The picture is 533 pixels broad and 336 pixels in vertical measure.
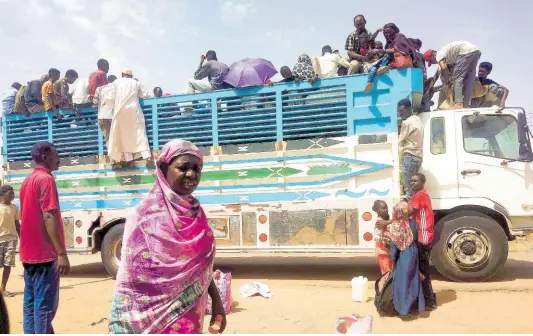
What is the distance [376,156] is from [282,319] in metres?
2.46

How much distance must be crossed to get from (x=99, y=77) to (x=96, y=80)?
0.30ft

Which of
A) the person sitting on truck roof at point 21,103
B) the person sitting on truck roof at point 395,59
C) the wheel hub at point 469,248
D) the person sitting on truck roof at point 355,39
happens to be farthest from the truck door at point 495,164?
the person sitting on truck roof at point 21,103

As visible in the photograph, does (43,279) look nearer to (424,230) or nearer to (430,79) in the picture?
(424,230)

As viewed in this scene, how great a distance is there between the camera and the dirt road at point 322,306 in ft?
13.7

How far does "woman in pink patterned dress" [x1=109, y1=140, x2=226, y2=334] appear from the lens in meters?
2.09

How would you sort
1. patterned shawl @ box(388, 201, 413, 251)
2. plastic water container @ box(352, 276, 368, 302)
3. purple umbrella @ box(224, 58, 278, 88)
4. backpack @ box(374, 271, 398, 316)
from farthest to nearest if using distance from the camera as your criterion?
purple umbrella @ box(224, 58, 278, 88) → plastic water container @ box(352, 276, 368, 302) → patterned shawl @ box(388, 201, 413, 251) → backpack @ box(374, 271, 398, 316)

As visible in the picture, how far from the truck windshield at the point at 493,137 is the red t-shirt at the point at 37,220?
4900mm

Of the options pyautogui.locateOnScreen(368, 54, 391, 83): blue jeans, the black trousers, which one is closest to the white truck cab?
the black trousers

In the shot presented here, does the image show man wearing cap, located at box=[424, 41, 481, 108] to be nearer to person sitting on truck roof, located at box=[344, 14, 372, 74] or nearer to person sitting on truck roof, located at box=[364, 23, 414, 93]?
person sitting on truck roof, located at box=[364, 23, 414, 93]

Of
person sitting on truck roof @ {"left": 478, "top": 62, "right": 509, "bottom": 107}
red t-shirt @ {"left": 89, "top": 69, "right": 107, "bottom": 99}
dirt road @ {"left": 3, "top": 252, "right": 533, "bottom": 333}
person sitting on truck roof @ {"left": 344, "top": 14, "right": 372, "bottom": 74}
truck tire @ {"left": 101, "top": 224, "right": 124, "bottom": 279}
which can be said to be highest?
person sitting on truck roof @ {"left": 344, "top": 14, "right": 372, "bottom": 74}

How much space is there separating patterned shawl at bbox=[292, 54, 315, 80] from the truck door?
79.3 inches

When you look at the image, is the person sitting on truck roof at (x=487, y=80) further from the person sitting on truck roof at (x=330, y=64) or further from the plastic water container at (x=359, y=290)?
the plastic water container at (x=359, y=290)

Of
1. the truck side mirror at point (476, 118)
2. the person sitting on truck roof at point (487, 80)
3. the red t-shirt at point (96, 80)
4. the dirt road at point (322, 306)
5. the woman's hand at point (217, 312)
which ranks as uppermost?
the red t-shirt at point (96, 80)

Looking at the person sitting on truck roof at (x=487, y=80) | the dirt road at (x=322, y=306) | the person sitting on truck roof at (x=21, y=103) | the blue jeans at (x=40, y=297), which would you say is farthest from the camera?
the person sitting on truck roof at (x=21, y=103)
